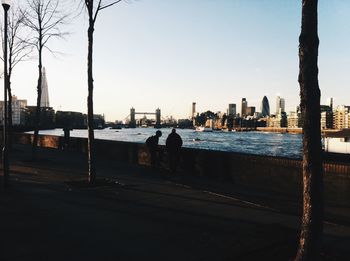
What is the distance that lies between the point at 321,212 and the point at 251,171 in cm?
763

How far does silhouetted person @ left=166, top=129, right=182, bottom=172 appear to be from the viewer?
15.5 meters

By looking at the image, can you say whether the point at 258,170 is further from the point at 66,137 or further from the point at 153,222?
the point at 66,137

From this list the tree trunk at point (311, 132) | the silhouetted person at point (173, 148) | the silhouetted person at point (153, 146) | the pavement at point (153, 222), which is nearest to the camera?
the tree trunk at point (311, 132)

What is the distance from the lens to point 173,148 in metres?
15.6

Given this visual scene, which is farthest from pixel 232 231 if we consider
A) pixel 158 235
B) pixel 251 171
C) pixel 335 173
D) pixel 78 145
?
pixel 78 145

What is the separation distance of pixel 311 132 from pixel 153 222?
3849 mm

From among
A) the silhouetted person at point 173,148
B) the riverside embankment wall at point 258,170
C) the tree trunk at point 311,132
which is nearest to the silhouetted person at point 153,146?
the riverside embankment wall at point 258,170

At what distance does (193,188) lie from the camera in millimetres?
12156

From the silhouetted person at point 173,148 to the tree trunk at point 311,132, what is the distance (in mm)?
10101

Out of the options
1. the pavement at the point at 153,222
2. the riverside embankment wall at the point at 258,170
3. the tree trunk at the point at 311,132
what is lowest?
the pavement at the point at 153,222

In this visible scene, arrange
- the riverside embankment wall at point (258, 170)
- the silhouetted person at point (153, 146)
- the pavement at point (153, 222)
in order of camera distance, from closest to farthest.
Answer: the pavement at point (153, 222), the riverside embankment wall at point (258, 170), the silhouetted person at point (153, 146)

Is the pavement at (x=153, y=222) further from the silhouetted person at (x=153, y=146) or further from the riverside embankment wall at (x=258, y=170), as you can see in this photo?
the silhouetted person at (x=153, y=146)

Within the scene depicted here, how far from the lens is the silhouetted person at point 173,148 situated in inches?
610

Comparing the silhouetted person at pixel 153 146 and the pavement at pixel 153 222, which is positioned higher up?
the silhouetted person at pixel 153 146
